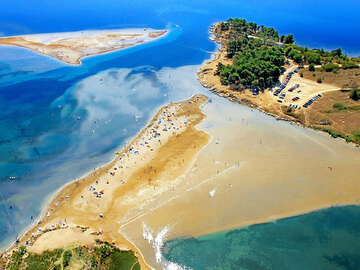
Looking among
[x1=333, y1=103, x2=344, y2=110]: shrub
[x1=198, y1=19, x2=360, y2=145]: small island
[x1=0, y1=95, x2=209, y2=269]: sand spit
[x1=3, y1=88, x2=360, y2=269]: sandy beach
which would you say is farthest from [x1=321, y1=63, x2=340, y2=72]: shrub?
[x1=0, y1=95, x2=209, y2=269]: sand spit

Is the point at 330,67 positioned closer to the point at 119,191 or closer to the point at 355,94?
the point at 355,94

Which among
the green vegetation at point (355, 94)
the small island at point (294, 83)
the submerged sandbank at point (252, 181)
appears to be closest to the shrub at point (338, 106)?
the small island at point (294, 83)

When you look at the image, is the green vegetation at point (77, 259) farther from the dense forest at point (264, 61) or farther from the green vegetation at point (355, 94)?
the green vegetation at point (355, 94)

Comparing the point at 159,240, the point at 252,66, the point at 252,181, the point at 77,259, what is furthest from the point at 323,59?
the point at 77,259

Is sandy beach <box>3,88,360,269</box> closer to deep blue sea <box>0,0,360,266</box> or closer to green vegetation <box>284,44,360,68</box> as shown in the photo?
deep blue sea <box>0,0,360,266</box>

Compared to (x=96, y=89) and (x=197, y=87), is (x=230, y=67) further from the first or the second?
(x=96, y=89)

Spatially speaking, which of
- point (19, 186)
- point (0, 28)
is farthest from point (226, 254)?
point (0, 28)

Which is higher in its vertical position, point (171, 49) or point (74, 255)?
point (171, 49)
